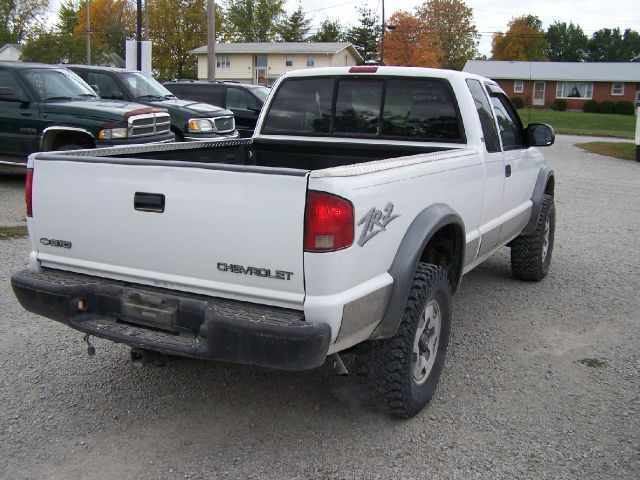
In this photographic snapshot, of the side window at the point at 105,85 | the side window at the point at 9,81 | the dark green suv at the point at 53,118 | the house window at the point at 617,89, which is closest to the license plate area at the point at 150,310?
the dark green suv at the point at 53,118

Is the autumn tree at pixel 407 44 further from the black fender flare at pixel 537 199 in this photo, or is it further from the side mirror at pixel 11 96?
the black fender flare at pixel 537 199

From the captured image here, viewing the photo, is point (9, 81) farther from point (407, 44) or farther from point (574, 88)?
point (407, 44)

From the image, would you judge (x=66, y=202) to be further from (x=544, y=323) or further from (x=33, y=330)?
(x=544, y=323)

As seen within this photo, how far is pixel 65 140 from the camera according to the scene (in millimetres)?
10734

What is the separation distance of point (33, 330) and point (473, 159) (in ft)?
10.9

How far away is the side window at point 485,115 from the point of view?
503 centimetres

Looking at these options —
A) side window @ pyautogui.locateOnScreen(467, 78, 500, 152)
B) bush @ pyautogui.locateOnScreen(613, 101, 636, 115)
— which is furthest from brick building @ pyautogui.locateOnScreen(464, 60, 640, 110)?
side window @ pyautogui.locateOnScreen(467, 78, 500, 152)

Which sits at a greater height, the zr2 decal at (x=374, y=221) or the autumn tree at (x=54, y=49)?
the autumn tree at (x=54, y=49)

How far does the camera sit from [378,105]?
16.9 feet

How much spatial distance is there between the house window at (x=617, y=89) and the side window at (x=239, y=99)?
6093 centimetres

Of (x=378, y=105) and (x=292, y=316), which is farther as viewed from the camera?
(x=378, y=105)

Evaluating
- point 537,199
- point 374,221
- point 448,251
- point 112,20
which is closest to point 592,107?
point 112,20

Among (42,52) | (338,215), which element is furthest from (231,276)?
(42,52)

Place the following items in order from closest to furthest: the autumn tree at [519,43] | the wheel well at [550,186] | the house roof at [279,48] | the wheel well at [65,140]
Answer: the wheel well at [550,186] → the wheel well at [65,140] → the house roof at [279,48] → the autumn tree at [519,43]
